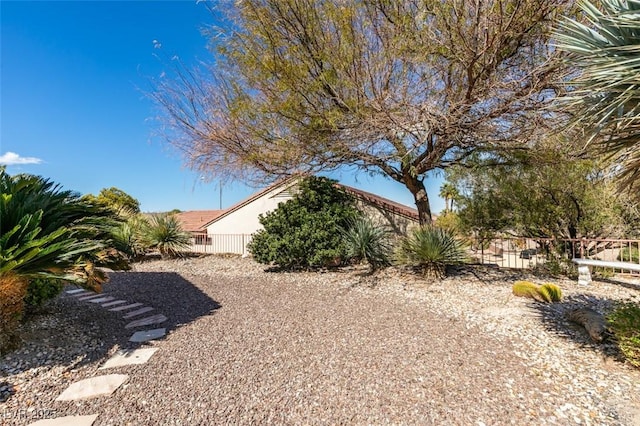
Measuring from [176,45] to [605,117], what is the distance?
8.85 metres

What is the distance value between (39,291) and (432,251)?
8.33 metres

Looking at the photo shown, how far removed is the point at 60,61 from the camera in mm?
6988

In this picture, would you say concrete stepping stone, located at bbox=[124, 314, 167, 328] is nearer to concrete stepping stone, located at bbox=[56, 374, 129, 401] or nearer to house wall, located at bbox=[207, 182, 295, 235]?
concrete stepping stone, located at bbox=[56, 374, 129, 401]

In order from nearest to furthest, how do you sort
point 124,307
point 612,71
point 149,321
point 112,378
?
point 612,71 → point 112,378 → point 149,321 → point 124,307

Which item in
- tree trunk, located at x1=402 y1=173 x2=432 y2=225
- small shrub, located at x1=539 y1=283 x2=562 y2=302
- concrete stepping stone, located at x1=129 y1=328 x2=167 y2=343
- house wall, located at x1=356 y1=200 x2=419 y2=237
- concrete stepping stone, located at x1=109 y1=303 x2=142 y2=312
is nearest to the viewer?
concrete stepping stone, located at x1=129 y1=328 x2=167 y2=343

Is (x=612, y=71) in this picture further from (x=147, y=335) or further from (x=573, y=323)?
(x=147, y=335)

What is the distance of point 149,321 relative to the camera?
5402mm

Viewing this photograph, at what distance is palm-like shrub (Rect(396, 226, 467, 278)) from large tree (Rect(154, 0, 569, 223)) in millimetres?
1947

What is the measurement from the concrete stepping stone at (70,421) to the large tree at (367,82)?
258 inches

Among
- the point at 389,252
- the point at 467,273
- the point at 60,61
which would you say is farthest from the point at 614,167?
the point at 60,61

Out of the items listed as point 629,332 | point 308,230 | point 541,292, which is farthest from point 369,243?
point 629,332

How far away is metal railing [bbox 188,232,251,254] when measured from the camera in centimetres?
1748

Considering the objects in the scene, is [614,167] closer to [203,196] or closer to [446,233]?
[446,233]

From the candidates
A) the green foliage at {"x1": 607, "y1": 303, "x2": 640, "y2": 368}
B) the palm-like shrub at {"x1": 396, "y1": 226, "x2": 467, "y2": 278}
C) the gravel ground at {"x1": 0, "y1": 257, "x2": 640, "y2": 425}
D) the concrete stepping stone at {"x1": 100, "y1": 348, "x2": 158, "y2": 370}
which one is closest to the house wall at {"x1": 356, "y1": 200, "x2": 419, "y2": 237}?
the palm-like shrub at {"x1": 396, "y1": 226, "x2": 467, "y2": 278}
